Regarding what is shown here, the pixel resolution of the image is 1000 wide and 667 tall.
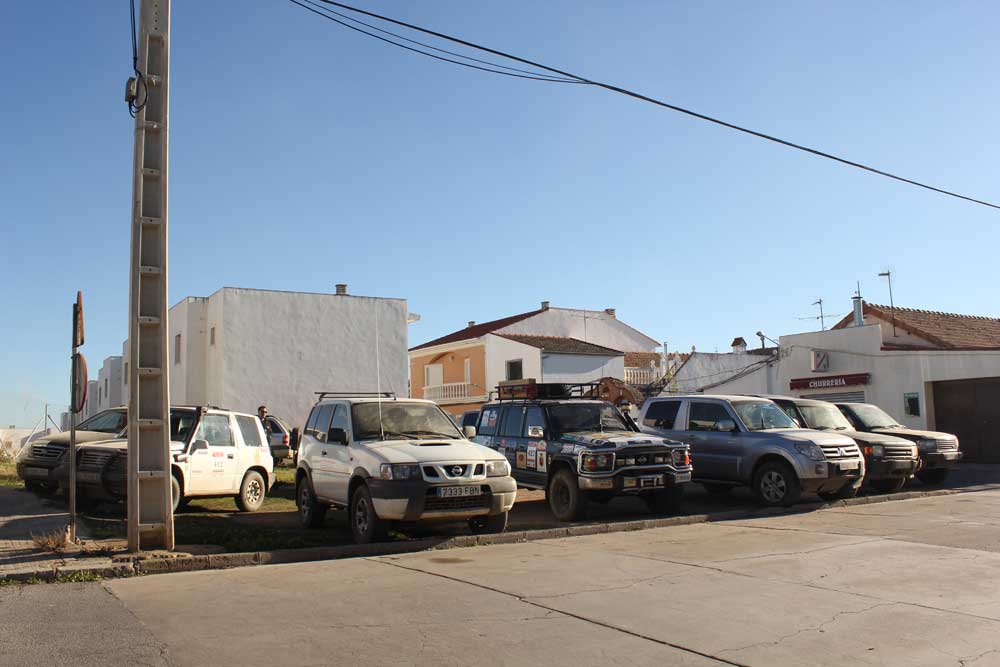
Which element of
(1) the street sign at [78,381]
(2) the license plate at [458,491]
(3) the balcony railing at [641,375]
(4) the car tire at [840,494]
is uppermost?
(3) the balcony railing at [641,375]

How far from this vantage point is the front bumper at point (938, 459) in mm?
17766

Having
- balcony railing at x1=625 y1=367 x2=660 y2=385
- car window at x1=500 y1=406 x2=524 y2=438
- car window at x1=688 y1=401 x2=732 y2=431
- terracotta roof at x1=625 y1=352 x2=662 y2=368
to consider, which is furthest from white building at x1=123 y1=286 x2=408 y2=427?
car window at x1=688 y1=401 x2=732 y2=431

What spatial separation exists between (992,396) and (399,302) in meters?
22.8

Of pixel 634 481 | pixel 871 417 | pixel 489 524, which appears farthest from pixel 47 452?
pixel 871 417

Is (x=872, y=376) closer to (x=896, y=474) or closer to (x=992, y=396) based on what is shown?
(x=992, y=396)

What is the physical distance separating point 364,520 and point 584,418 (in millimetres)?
4757

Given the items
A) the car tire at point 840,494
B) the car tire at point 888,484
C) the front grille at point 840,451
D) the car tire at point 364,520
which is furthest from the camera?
the car tire at point 888,484

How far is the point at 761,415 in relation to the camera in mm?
15492

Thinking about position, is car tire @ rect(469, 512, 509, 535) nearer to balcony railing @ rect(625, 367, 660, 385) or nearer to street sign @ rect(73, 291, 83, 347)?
street sign @ rect(73, 291, 83, 347)

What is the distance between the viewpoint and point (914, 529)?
1145 cm

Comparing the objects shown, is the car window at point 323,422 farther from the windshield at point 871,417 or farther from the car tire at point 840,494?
the windshield at point 871,417

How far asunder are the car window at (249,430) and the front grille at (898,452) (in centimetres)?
1136

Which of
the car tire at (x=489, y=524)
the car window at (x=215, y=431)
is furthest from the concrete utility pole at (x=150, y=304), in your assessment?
the car window at (x=215, y=431)

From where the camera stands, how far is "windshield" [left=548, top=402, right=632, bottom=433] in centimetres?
1388
